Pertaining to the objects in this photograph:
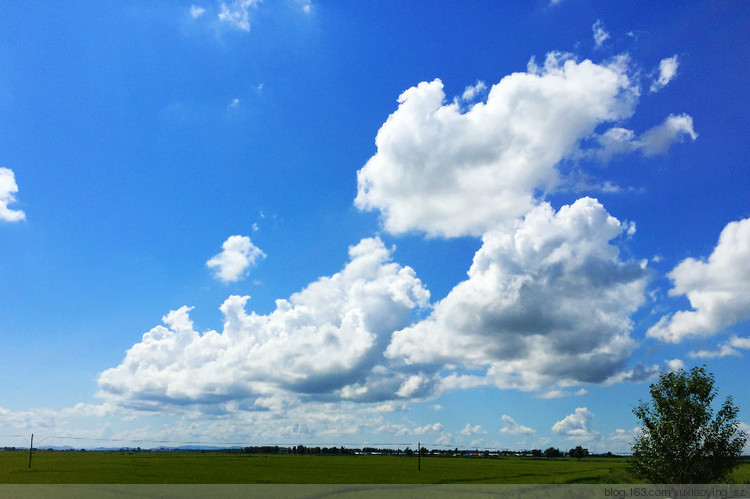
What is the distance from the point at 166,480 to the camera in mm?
99188

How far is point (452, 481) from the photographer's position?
107062 millimetres
